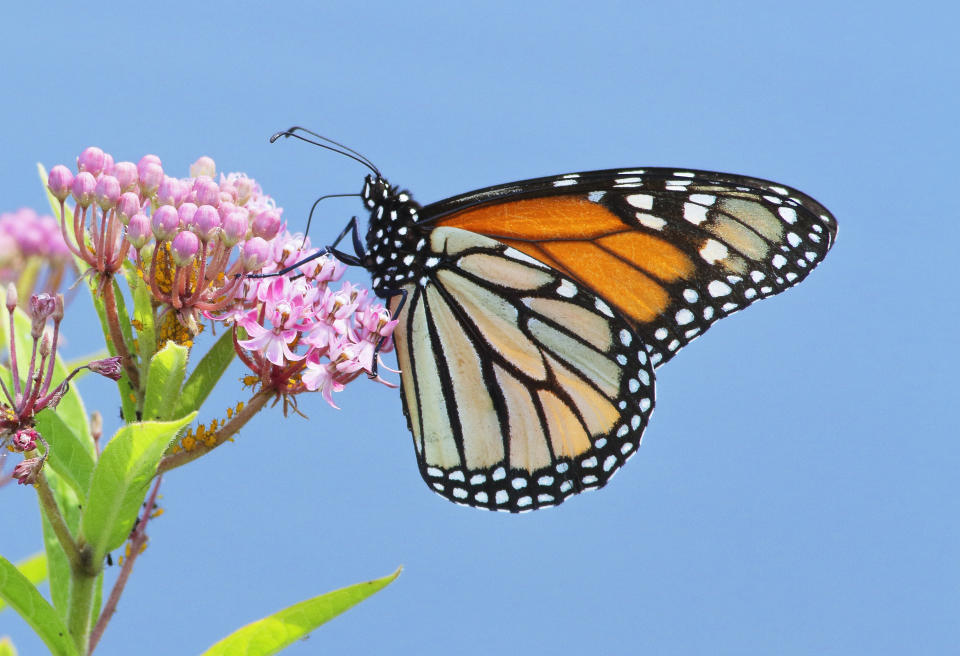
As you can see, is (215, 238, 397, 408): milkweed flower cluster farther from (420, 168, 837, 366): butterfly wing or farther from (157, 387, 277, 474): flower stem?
(420, 168, 837, 366): butterfly wing

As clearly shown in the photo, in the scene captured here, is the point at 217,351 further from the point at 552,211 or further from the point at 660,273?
the point at 660,273

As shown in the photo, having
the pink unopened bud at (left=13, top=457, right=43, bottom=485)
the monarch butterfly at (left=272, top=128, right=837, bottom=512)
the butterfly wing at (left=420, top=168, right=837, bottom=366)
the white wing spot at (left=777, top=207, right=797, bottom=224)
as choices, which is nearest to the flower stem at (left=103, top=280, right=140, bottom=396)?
the pink unopened bud at (left=13, top=457, right=43, bottom=485)

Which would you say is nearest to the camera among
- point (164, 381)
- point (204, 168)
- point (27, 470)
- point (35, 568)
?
point (27, 470)

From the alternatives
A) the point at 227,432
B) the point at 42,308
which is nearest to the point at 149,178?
the point at 42,308

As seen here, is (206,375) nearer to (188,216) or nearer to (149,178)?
(188,216)

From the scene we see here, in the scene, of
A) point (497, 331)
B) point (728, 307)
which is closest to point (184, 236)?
point (497, 331)

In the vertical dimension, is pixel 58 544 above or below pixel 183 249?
below
